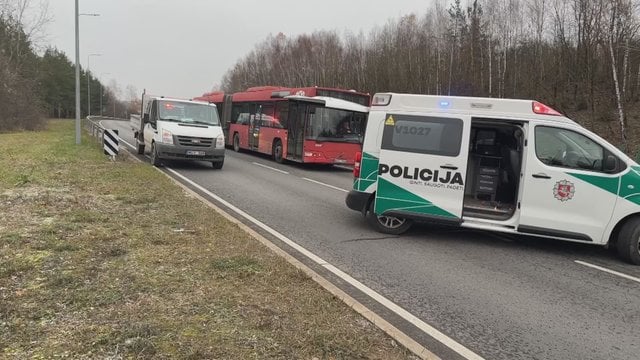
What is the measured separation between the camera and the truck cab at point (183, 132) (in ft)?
51.1

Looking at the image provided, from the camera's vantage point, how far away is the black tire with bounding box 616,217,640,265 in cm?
711

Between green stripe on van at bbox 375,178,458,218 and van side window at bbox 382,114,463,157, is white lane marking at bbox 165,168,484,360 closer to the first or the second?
green stripe on van at bbox 375,178,458,218

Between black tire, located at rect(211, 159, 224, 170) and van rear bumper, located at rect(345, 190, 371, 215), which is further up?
van rear bumper, located at rect(345, 190, 371, 215)

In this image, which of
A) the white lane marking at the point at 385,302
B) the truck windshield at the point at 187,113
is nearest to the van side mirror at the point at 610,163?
the white lane marking at the point at 385,302

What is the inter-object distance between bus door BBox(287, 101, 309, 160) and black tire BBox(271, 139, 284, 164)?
2.78 ft

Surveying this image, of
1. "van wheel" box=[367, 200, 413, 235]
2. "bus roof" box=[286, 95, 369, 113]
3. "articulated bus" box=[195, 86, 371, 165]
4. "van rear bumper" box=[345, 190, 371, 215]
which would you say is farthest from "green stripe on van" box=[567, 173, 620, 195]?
"bus roof" box=[286, 95, 369, 113]

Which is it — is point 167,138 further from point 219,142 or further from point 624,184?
point 624,184

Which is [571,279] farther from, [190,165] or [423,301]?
[190,165]

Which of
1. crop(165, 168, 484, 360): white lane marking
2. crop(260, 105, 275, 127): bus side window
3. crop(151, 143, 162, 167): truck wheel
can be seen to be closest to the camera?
crop(165, 168, 484, 360): white lane marking

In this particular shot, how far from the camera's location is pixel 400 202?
821 centimetres

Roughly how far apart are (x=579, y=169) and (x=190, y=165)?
42.5 feet

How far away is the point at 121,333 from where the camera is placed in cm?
389

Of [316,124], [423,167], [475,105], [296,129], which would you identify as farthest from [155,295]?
[296,129]

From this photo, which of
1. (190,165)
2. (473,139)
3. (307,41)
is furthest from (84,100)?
(473,139)
